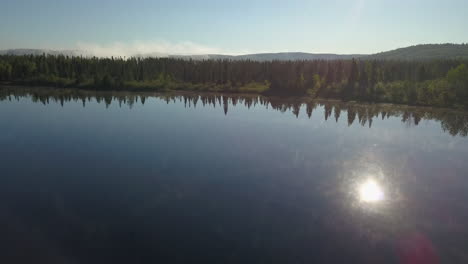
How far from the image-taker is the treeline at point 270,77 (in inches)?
3866

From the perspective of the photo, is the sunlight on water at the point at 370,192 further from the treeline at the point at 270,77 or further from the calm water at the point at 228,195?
the treeline at the point at 270,77

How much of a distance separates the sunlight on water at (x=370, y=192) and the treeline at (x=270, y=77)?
256 feet

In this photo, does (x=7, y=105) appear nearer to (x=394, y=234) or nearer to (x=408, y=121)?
(x=394, y=234)

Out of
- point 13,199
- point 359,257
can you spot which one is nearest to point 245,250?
point 359,257

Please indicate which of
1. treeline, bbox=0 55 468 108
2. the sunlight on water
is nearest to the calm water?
the sunlight on water

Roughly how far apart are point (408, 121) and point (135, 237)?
222 feet

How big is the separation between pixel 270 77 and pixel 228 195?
131 meters

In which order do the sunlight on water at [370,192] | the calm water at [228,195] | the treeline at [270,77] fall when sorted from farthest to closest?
the treeline at [270,77]
the sunlight on water at [370,192]
the calm water at [228,195]

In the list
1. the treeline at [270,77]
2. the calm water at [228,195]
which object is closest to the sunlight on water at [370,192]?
the calm water at [228,195]

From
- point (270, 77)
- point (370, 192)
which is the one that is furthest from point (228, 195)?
point (270, 77)

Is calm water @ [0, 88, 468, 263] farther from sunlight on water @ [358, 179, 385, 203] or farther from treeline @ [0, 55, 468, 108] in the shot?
treeline @ [0, 55, 468, 108]

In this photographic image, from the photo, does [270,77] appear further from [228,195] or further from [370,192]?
[228,195]

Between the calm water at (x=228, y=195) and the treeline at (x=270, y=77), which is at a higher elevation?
the treeline at (x=270, y=77)

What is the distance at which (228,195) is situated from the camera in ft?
87.6
